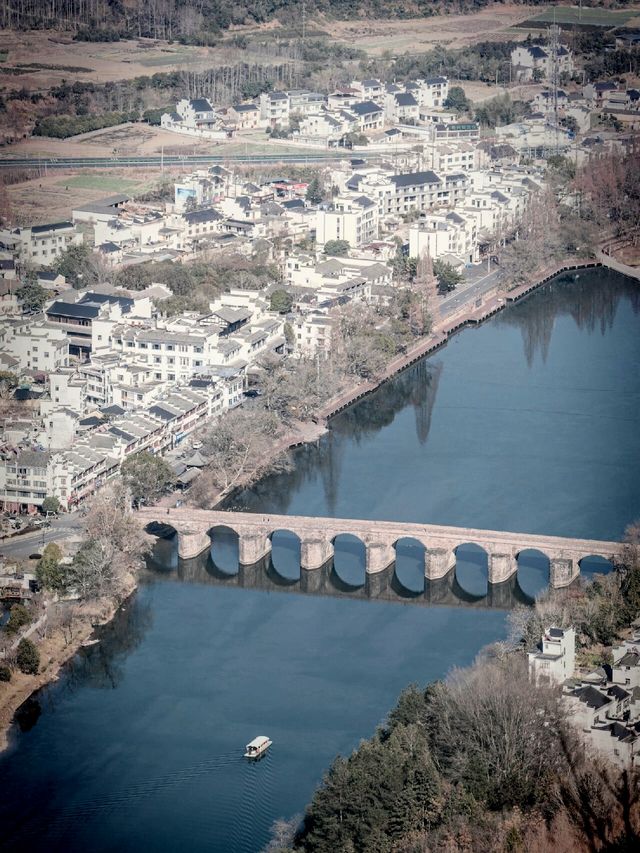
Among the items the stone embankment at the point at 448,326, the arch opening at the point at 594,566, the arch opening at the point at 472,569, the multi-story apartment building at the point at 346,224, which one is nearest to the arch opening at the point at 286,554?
the arch opening at the point at 472,569

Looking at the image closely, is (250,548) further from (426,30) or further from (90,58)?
(426,30)

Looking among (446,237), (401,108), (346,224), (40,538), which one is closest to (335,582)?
(40,538)

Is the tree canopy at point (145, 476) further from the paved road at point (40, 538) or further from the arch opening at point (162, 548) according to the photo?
the paved road at point (40, 538)

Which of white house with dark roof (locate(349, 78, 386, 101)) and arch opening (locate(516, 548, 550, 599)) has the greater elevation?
white house with dark roof (locate(349, 78, 386, 101))

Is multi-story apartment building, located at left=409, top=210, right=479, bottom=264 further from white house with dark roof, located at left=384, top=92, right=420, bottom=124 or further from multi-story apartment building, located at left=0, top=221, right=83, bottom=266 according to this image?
white house with dark roof, located at left=384, top=92, right=420, bottom=124

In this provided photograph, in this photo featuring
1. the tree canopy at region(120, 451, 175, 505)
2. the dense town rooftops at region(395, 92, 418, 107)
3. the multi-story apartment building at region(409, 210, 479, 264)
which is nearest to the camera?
the tree canopy at region(120, 451, 175, 505)

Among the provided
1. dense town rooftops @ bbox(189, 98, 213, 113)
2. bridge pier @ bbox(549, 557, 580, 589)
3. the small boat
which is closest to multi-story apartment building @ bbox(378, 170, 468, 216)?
dense town rooftops @ bbox(189, 98, 213, 113)

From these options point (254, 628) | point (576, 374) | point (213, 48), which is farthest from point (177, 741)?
point (213, 48)
